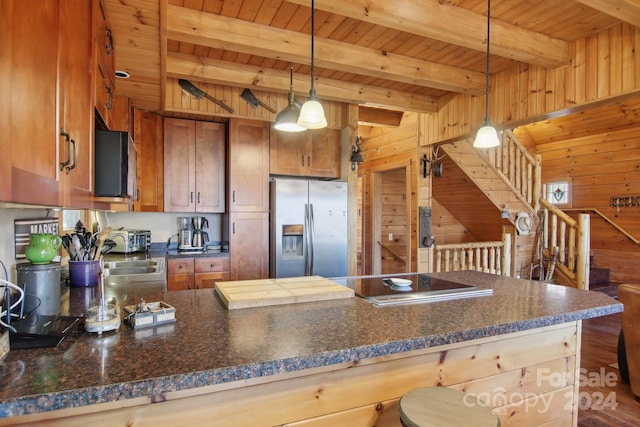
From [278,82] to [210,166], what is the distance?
1.17 metres

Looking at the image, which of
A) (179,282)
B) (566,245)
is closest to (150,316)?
(179,282)

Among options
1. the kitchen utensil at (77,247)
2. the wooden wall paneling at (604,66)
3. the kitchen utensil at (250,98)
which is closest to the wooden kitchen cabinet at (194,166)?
the kitchen utensil at (250,98)

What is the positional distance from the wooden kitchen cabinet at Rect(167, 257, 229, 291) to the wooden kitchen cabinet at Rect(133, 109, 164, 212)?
66 centimetres

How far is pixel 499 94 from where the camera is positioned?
341 centimetres

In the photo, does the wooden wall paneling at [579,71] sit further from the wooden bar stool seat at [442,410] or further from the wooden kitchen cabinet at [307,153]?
the wooden bar stool seat at [442,410]

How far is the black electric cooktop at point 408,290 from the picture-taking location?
5.41 feet

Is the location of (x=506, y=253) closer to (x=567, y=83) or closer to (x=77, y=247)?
(x=567, y=83)

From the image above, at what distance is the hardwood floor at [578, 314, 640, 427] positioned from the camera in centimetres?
241

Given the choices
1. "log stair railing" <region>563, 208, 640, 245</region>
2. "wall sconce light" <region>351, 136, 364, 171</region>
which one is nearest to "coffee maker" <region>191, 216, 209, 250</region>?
"wall sconce light" <region>351, 136, 364, 171</region>

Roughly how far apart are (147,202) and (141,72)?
1488 mm

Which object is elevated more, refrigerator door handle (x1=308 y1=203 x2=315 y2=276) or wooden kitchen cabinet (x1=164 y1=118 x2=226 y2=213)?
wooden kitchen cabinet (x1=164 y1=118 x2=226 y2=213)

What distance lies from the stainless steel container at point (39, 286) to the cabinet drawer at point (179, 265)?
2.06 m

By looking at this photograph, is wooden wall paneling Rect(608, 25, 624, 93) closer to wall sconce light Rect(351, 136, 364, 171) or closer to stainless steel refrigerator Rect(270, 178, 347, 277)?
wall sconce light Rect(351, 136, 364, 171)

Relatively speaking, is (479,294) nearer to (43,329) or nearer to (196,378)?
(196,378)
